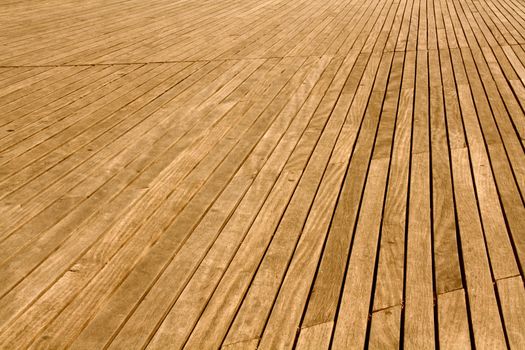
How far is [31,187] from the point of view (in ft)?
8.99

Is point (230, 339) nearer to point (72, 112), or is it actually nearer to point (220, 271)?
point (220, 271)

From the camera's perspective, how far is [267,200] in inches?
96.9

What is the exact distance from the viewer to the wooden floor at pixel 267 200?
1768 millimetres

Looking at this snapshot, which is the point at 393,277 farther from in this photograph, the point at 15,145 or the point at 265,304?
the point at 15,145

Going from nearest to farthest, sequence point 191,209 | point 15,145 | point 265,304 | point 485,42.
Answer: point 265,304, point 191,209, point 15,145, point 485,42

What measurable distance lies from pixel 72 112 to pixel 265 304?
2.46m

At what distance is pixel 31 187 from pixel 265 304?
1.49 metres

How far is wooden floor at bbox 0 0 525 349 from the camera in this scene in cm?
177

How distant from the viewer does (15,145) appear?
327cm

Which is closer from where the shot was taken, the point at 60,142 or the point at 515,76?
the point at 60,142

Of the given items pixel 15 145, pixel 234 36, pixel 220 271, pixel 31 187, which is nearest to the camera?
pixel 220 271

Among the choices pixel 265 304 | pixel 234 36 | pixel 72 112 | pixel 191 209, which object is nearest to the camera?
pixel 265 304

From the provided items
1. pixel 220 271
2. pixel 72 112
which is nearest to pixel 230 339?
pixel 220 271

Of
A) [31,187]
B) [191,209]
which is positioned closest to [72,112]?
[31,187]
